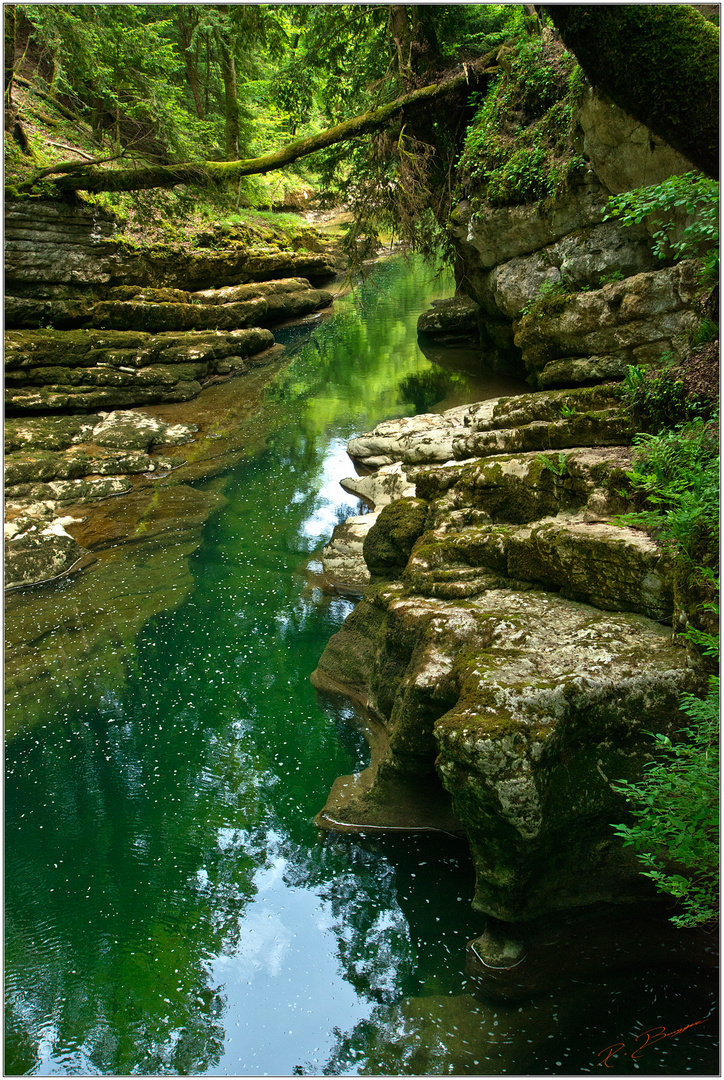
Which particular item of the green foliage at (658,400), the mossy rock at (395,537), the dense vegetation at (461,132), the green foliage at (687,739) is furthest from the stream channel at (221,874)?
the green foliage at (658,400)

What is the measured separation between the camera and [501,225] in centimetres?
1033

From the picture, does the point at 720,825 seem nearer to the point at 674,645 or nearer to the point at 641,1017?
the point at 674,645

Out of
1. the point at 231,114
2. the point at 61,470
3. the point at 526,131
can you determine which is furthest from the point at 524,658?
→ the point at 231,114

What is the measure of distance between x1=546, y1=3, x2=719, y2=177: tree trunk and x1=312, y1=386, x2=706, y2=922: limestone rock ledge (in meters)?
2.20

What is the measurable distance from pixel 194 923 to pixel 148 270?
703 inches

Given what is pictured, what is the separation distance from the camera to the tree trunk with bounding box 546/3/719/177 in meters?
4.26

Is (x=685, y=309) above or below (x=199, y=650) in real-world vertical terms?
above

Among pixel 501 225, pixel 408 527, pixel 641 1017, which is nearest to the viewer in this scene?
pixel 641 1017

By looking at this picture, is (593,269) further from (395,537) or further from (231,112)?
(231,112)

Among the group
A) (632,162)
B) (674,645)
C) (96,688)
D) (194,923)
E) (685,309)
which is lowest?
(194,923)

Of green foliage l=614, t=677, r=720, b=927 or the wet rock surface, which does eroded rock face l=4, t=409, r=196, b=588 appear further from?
green foliage l=614, t=677, r=720, b=927

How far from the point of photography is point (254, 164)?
12.2 meters

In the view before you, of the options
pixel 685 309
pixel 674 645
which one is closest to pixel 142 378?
pixel 685 309
